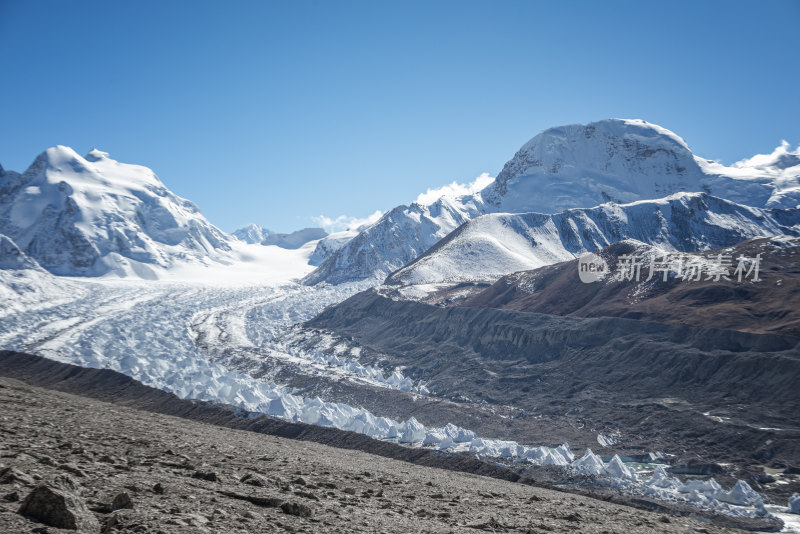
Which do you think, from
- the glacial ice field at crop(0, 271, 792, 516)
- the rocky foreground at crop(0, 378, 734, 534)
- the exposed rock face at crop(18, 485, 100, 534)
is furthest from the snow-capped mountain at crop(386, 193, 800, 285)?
the exposed rock face at crop(18, 485, 100, 534)

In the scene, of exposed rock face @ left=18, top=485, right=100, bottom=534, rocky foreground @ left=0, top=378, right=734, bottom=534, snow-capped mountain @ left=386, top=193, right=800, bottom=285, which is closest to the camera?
exposed rock face @ left=18, top=485, right=100, bottom=534

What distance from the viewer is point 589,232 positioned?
170 metres

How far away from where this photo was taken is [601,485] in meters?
34.0

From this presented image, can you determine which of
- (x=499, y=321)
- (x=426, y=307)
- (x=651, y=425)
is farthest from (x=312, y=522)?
(x=426, y=307)

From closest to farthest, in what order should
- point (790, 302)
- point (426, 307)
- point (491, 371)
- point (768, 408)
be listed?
1. point (768, 408)
2. point (790, 302)
3. point (491, 371)
4. point (426, 307)

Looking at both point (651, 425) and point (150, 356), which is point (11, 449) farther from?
point (150, 356)

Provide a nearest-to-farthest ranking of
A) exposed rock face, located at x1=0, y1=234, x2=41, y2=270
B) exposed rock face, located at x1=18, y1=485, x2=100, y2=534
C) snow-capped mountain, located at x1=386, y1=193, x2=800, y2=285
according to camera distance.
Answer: exposed rock face, located at x1=18, y1=485, x2=100, y2=534 → snow-capped mountain, located at x1=386, y1=193, x2=800, y2=285 → exposed rock face, located at x1=0, y1=234, x2=41, y2=270

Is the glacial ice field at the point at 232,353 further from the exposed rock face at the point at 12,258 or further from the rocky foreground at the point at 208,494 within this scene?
the rocky foreground at the point at 208,494

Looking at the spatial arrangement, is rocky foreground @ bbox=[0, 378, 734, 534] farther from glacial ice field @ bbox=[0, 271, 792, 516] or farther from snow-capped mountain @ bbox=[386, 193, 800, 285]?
snow-capped mountain @ bbox=[386, 193, 800, 285]

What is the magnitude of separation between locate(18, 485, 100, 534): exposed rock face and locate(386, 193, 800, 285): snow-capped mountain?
127 metres

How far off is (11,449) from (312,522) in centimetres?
714

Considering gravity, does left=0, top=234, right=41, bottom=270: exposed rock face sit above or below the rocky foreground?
above

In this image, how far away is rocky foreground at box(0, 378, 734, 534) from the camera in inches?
345

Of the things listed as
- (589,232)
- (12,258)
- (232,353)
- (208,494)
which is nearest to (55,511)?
(208,494)
